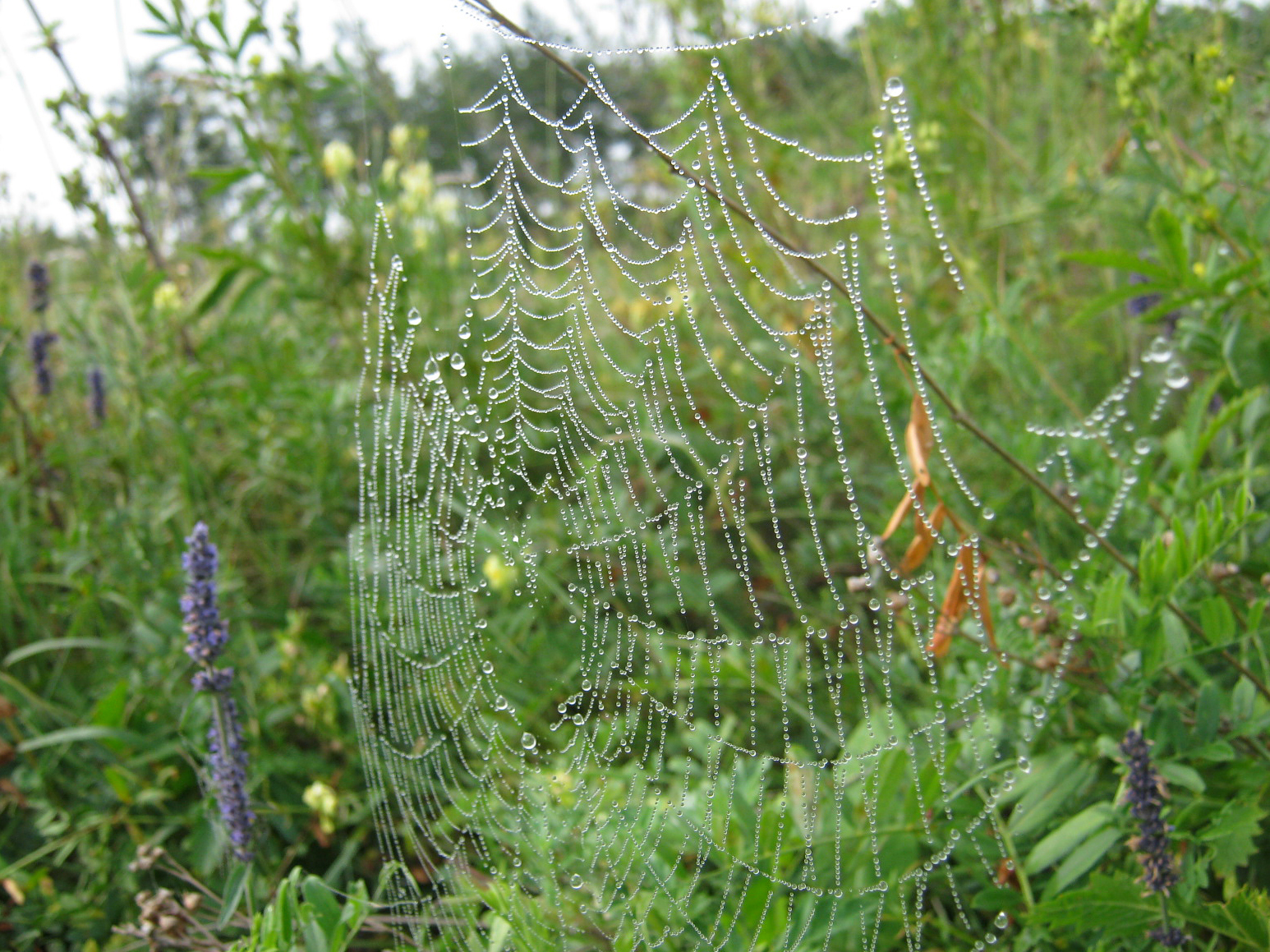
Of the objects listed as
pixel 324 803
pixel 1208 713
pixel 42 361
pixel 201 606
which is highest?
pixel 42 361

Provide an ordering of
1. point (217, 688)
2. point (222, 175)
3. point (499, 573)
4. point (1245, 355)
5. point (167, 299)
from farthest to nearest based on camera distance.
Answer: point (167, 299), point (222, 175), point (499, 573), point (1245, 355), point (217, 688)

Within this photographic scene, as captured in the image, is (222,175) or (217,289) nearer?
(222,175)

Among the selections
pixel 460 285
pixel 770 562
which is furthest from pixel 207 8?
pixel 770 562

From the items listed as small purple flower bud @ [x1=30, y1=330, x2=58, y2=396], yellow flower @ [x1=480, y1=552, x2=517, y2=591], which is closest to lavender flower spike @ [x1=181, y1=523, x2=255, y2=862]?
yellow flower @ [x1=480, y1=552, x2=517, y2=591]

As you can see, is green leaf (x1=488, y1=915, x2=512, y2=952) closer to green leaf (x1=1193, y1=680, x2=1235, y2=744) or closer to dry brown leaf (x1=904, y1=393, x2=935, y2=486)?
dry brown leaf (x1=904, y1=393, x2=935, y2=486)

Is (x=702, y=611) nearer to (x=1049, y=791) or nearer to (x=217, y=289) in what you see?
(x=1049, y=791)

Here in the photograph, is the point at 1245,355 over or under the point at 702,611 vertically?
over

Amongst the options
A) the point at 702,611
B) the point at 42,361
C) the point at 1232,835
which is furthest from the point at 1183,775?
Result: the point at 42,361

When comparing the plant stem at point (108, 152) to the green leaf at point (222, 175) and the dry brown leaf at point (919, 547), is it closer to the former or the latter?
the green leaf at point (222, 175)
